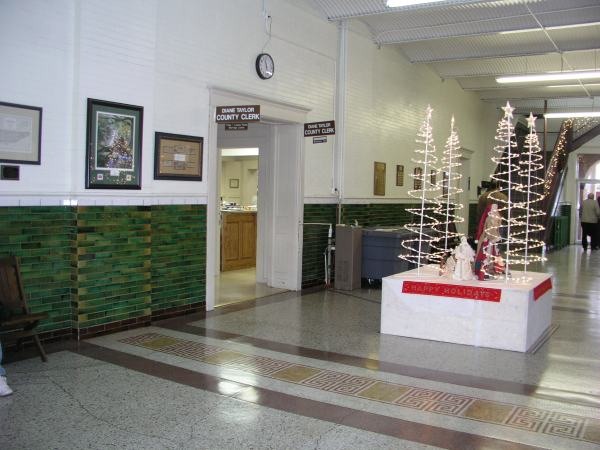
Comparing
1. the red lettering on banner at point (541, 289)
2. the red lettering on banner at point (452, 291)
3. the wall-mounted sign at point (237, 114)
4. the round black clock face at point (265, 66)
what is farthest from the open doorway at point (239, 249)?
the red lettering on banner at point (541, 289)

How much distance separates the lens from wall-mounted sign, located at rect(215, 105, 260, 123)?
21.6ft

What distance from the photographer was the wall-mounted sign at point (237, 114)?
659 centimetres

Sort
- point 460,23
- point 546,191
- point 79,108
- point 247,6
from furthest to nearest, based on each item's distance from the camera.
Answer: point 546,191 → point 460,23 → point 247,6 → point 79,108

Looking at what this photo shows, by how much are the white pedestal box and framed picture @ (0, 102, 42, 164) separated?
11.4 ft

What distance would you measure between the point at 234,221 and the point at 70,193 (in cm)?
509

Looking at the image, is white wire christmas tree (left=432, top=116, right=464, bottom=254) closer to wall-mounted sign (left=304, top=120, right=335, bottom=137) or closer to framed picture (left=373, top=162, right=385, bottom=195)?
framed picture (left=373, top=162, right=385, bottom=195)

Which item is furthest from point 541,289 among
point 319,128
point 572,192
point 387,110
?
point 572,192

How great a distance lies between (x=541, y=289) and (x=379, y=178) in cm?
501

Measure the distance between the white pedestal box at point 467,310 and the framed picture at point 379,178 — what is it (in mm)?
4503

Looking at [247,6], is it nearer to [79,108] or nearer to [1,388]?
[79,108]

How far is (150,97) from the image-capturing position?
6043 millimetres

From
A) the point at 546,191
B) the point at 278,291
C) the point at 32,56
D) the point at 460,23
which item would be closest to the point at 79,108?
the point at 32,56

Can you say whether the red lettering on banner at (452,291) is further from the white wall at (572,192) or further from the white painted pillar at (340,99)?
the white wall at (572,192)

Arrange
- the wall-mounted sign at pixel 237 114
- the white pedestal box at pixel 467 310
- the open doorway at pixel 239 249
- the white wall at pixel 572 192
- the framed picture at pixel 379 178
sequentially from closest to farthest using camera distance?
1. the white pedestal box at pixel 467 310
2. the wall-mounted sign at pixel 237 114
3. the open doorway at pixel 239 249
4. the framed picture at pixel 379 178
5. the white wall at pixel 572 192
